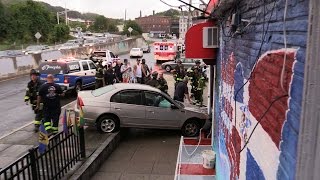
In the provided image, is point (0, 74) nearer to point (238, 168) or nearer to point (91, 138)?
point (91, 138)

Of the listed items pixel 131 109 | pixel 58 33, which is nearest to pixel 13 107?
pixel 131 109

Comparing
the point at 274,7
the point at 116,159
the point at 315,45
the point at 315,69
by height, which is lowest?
the point at 116,159

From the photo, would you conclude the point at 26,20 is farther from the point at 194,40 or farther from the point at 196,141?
the point at 194,40

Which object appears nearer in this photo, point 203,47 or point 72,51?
point 203,47

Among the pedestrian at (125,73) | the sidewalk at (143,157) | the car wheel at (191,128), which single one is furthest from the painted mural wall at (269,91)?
the pedestrian at (125,73)

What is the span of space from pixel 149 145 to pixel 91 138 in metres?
1.65

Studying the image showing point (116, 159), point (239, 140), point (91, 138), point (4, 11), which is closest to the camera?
point (239, 140)

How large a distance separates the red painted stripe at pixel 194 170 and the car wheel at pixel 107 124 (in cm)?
322

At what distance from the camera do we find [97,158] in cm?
834

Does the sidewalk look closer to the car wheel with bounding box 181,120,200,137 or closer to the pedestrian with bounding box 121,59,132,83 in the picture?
the car wheel with bounding box 181,120,200,137

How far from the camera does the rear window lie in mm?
16706

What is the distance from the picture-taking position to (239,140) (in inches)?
164

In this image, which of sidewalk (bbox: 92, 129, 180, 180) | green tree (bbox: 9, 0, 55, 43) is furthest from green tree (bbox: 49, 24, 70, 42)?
sidewalk (bbox: 92, 129, 180, 180)

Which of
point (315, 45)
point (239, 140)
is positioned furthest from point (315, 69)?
point (239, 140)
